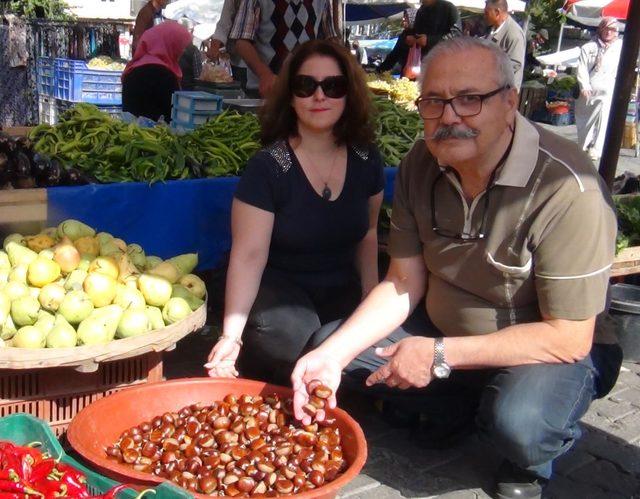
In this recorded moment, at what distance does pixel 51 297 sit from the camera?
2826mm

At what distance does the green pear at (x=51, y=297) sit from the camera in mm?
2820

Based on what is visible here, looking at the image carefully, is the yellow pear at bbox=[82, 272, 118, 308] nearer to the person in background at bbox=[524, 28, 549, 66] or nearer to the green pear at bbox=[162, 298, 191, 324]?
the green pear at bbox=[162, 298, 191, 324]

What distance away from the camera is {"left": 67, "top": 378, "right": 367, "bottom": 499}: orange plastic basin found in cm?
211

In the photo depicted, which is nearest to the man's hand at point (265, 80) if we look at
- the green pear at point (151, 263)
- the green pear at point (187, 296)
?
the green pear at point (151, 263)

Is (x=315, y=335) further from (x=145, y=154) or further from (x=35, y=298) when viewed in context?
(x=145, y=154)

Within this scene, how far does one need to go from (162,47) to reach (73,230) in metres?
4.45

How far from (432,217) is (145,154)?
1789 millimetres

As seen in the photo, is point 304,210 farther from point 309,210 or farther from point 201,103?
point 201,103

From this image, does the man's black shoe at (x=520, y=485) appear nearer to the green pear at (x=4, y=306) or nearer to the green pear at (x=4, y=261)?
the green pear at (x=4, y=306)

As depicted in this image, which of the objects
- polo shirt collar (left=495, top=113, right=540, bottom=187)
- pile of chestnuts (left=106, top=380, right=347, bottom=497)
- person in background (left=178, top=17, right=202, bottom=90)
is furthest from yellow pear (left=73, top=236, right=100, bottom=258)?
person in background (left=178, top=17, right=202, bottom=90)

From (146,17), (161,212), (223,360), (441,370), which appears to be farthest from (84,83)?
(441,370)

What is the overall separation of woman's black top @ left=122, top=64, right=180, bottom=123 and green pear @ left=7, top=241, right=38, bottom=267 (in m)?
4.23

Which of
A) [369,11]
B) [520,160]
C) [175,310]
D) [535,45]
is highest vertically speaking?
[369,11]

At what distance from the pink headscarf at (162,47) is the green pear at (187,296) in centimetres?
458
